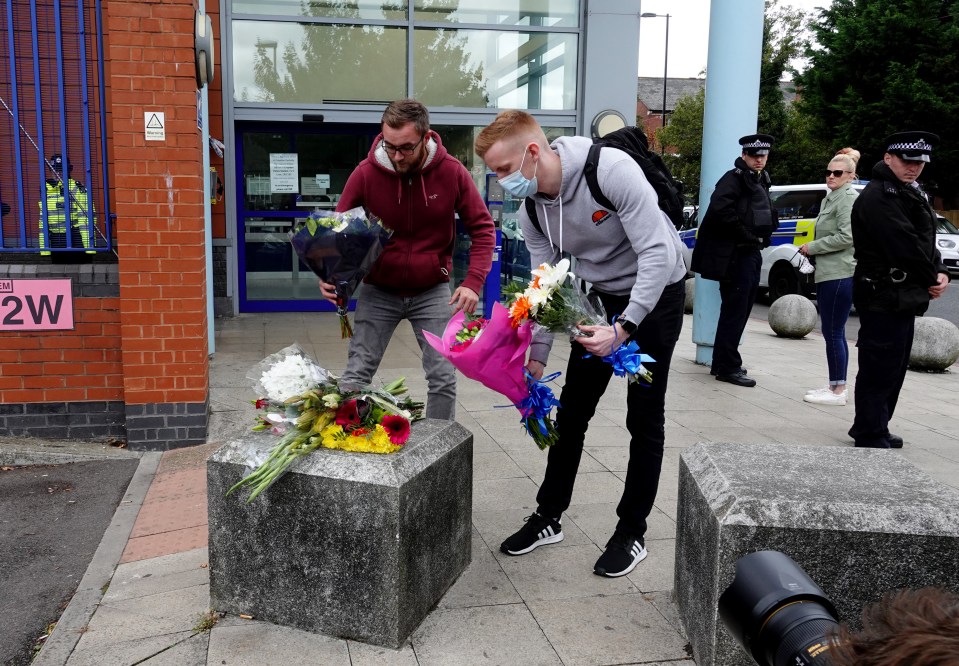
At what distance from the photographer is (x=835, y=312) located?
680 cm

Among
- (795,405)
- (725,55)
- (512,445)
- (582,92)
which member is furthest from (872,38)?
(512,445)

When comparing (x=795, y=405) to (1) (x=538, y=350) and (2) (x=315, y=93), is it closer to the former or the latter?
(1) (x=538, y=350)

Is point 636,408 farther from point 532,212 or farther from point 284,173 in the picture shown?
point 284,173

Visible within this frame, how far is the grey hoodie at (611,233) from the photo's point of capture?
3.22 meters

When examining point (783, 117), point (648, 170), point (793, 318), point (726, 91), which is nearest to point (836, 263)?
point (726, 91)

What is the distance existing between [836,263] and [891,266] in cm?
146

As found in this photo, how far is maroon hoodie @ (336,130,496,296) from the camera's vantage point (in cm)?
405

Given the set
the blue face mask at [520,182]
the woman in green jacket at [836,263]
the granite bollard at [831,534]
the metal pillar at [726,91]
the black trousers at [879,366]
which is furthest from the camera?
the metal pillar at [726,91]

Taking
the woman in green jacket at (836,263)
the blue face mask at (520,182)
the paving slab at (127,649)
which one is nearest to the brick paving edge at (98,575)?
the paving slab at (127,649)

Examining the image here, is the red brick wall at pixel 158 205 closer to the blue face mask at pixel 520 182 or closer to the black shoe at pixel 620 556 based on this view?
the blue face mask at pixel 520 182

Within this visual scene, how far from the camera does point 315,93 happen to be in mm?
10758

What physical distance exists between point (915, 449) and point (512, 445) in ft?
9.02

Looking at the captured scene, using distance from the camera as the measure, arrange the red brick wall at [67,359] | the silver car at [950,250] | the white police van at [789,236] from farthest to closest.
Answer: the silver car at [950,250] → the white police van at [789,236] → the red brick wall at [67,359]

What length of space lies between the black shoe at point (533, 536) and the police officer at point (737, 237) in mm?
4157
